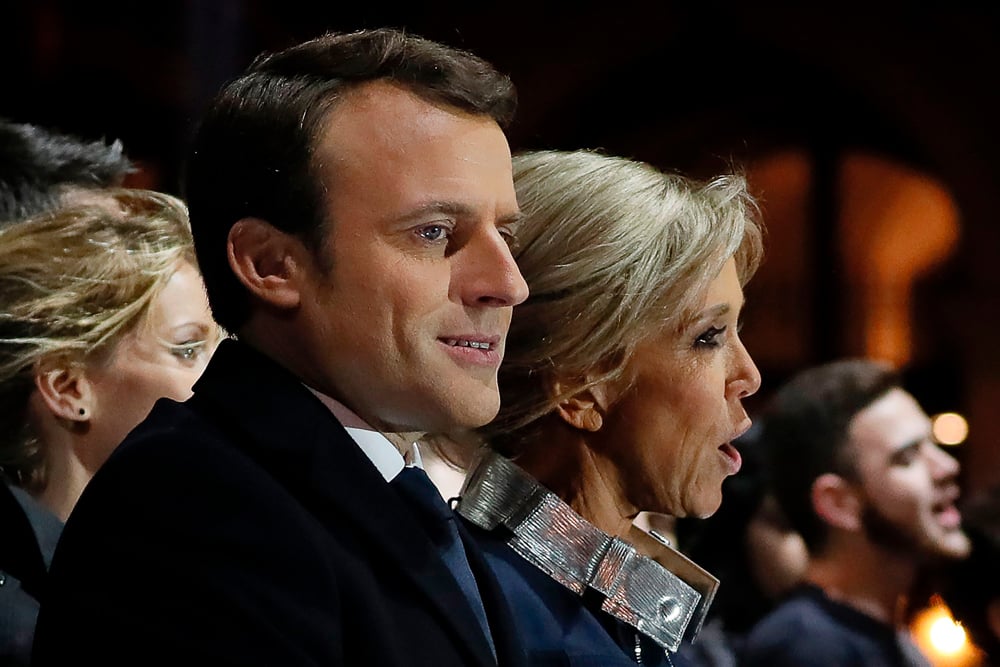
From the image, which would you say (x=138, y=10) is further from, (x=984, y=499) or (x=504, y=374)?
(x=504, y=374)

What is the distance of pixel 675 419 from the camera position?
1.92 metres

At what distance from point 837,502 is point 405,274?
83.9 inches

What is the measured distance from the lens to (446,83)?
4.87 feet

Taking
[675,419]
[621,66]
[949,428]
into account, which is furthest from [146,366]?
[949,428]

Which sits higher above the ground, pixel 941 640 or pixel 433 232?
pixel 433 232

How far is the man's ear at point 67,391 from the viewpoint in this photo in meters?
2.15

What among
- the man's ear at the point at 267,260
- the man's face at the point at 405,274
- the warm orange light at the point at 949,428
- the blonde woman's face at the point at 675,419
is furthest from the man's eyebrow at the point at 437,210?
the warm orange light at the point at 949,428

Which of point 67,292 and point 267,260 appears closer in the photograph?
point 267,260

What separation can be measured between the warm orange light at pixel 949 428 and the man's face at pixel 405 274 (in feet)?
26.3

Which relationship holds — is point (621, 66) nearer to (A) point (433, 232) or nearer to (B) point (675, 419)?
(B) point (675, 419)

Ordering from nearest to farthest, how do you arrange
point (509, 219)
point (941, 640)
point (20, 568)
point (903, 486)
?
point (509, 219) < point (20, 568) < point (903, 486) < point (941, 640)

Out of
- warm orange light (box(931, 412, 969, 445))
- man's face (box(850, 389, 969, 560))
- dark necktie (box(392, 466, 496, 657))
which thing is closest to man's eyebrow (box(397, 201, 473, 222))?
dark necktie (box(392, 466, 496, 657))

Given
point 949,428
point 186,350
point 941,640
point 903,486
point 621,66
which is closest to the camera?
point 186,350

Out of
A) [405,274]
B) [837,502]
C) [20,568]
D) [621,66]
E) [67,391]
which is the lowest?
[621,66]
